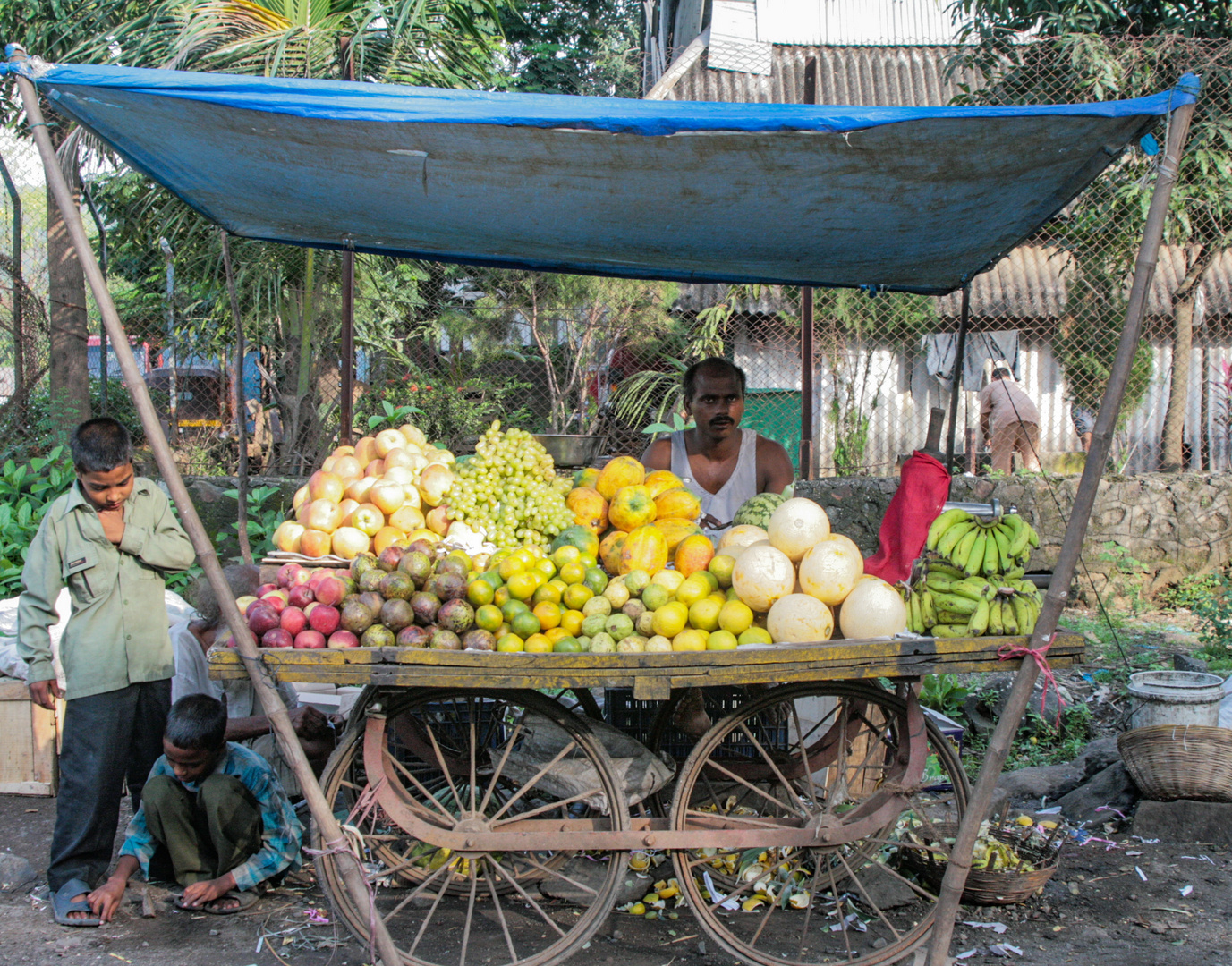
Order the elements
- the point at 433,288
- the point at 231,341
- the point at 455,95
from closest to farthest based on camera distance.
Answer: the point at 455,95, the point at 231,341, the point at 433,288

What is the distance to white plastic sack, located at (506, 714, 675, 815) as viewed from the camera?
293 cm

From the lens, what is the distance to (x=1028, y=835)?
3.40 metres

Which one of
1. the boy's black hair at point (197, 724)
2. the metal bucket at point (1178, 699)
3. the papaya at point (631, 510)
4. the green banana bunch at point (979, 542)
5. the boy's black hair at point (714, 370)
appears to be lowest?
the metal bucket at point (1178, 699)

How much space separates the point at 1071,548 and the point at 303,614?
2294 millimetres

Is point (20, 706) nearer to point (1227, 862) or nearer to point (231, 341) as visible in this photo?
point (231, 341)

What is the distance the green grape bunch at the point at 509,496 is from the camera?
3.17 meters

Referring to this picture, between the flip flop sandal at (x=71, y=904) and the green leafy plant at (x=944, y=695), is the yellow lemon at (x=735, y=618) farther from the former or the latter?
the green leafy plant at (x=944, y=695)

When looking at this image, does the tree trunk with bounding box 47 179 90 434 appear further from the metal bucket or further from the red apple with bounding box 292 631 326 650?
the metal bucket

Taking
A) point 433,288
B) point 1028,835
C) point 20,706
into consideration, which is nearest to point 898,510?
point 1028,835

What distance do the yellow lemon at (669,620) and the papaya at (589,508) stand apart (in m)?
0.55

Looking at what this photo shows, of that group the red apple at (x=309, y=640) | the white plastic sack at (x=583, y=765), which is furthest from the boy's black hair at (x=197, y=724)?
the white plastic sack at (x=583, y=765)

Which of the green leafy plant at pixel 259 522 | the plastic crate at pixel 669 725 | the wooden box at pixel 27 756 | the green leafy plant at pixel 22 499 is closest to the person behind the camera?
the plastic crate at pixel 669 725

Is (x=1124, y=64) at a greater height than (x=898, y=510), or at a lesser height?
greater

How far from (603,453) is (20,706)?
4.40 m
